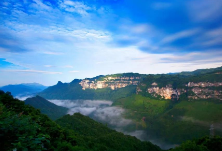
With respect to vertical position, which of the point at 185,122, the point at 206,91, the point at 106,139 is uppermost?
the point at 106,139

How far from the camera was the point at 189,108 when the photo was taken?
17600 cm

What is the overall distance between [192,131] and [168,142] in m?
26.9

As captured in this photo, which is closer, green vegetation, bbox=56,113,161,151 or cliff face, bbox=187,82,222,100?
green vegetation, bbox=56,113,161,151

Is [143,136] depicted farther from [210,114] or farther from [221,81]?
[221,81]

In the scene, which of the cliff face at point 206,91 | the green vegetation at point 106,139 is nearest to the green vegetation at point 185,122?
the cliff face at point 206,91

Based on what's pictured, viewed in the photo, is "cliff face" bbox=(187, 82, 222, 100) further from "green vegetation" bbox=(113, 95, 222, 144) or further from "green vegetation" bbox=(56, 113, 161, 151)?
"green vegetation" bbox=(56, 113, 161, 151)

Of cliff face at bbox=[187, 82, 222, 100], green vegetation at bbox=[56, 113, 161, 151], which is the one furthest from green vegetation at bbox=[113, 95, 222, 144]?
green vegetation at bbox=[56, 113, 161, 151]

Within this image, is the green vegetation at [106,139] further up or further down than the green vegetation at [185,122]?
further up

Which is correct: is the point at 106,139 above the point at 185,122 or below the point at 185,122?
above

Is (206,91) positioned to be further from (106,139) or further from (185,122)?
(106,139)

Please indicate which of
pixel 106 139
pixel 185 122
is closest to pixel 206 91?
pixel 185 122

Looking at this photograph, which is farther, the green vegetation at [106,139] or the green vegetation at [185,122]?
the green vegetation at [185,122]

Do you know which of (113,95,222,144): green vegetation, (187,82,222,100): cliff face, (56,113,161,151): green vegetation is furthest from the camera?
(187,82,222,100): cliff face

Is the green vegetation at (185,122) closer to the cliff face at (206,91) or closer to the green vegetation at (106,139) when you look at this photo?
the cliff face at (206,91)
